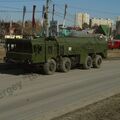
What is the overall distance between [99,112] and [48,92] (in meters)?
4.51

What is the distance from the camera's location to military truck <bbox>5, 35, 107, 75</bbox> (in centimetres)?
2133

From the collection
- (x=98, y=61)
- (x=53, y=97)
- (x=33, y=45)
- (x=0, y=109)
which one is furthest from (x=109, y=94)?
(x=98, y=61)

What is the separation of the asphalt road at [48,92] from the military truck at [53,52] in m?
0.71

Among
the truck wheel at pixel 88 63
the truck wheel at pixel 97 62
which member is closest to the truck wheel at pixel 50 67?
the truck wheel at pixel 88 63

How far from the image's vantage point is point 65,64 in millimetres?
23250

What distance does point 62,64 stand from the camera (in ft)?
75.2

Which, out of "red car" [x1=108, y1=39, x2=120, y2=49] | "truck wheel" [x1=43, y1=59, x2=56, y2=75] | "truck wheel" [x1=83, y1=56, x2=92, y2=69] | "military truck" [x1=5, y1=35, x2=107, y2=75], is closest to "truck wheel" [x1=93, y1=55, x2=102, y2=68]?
"military truck" [x1=5, y1=35, x2=107, y2=75]

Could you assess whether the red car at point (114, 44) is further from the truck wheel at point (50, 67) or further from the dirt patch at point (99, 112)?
the dirt patch at point (99, 112)

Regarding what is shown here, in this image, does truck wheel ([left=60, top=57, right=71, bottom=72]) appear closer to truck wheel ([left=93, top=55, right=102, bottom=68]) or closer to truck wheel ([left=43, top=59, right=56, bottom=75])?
truck wheel ([left=43, top=59, right=56, bottom=75])

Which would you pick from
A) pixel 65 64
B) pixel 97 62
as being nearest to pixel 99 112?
pixel 65 64

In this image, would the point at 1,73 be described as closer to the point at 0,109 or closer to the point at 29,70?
Answer: the point at 29,70

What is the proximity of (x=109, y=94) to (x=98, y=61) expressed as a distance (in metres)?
11.4

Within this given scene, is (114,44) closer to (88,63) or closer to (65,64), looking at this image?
(88,63)

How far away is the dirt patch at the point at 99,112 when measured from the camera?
10.3 metres
